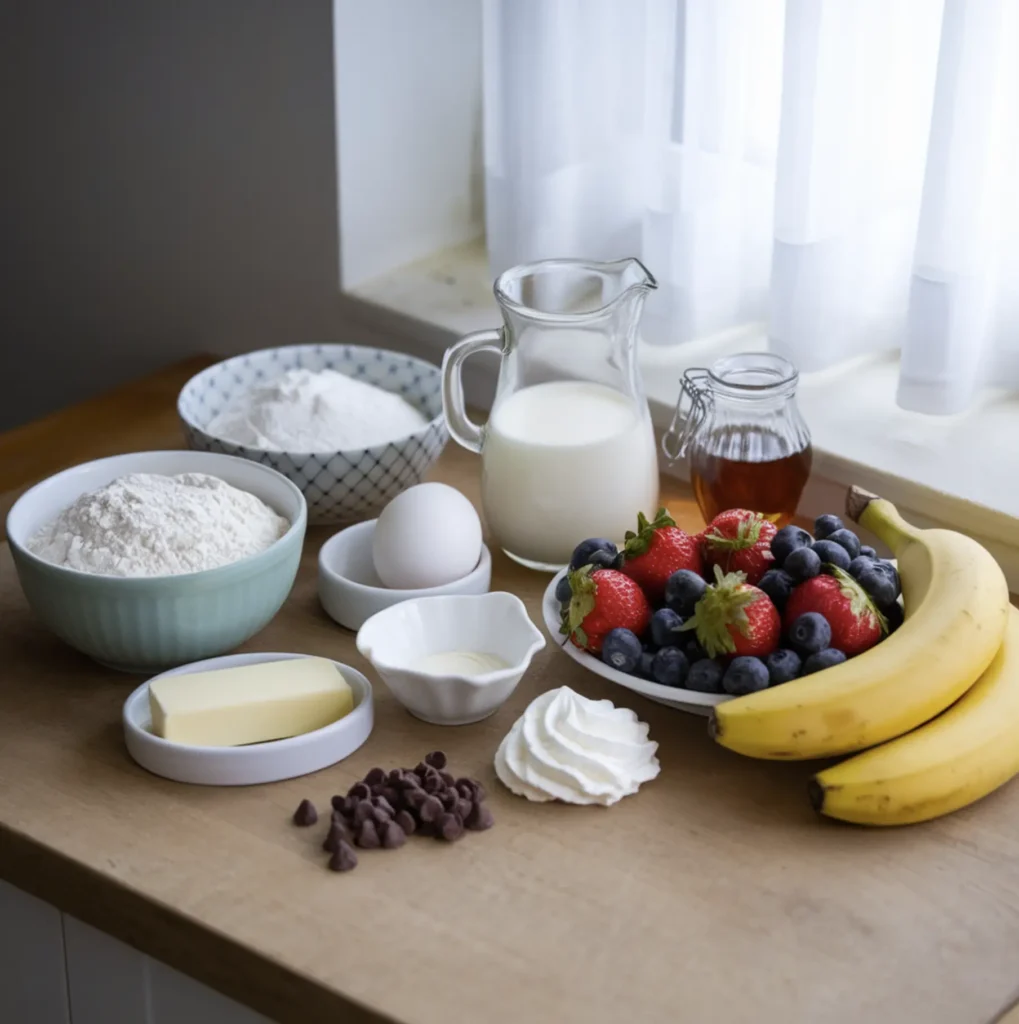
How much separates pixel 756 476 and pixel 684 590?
245 mm

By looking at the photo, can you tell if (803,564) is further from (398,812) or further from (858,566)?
(398,812)

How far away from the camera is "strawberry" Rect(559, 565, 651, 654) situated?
102 cm

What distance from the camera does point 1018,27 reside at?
1.14 meters

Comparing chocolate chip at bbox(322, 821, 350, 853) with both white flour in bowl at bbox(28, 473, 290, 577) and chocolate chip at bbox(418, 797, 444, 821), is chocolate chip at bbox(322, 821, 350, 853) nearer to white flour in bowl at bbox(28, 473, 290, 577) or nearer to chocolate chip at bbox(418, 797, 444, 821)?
chocolate chip at bbox(418, 797, 444, 821)

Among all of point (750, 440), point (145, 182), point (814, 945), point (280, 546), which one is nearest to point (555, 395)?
point (750, 440)

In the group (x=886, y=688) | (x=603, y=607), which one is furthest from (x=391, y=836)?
(x=886, y=688)

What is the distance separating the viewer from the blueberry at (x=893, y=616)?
1.04m

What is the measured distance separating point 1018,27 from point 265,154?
2.72 ft

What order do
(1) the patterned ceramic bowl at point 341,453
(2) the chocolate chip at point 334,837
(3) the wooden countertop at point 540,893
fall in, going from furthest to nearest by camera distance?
1. (1) the patterned ceramic bowl at point 341,453
2. (2) the chocolate chip at point 334,837
3. (3) the wooden countertop at point 540,893

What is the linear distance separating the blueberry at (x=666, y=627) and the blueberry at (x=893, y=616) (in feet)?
0.51

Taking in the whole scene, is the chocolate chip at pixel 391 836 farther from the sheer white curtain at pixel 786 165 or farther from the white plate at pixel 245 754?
the sheer white curtain at pixel 786 165

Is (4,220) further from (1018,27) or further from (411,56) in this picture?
(1018,27)

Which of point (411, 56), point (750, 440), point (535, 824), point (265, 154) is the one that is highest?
point (411, 56)

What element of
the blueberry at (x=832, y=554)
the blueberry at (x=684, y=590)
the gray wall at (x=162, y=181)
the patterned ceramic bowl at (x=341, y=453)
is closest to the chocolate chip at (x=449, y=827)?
the blueberry at (x=684, y=590)
